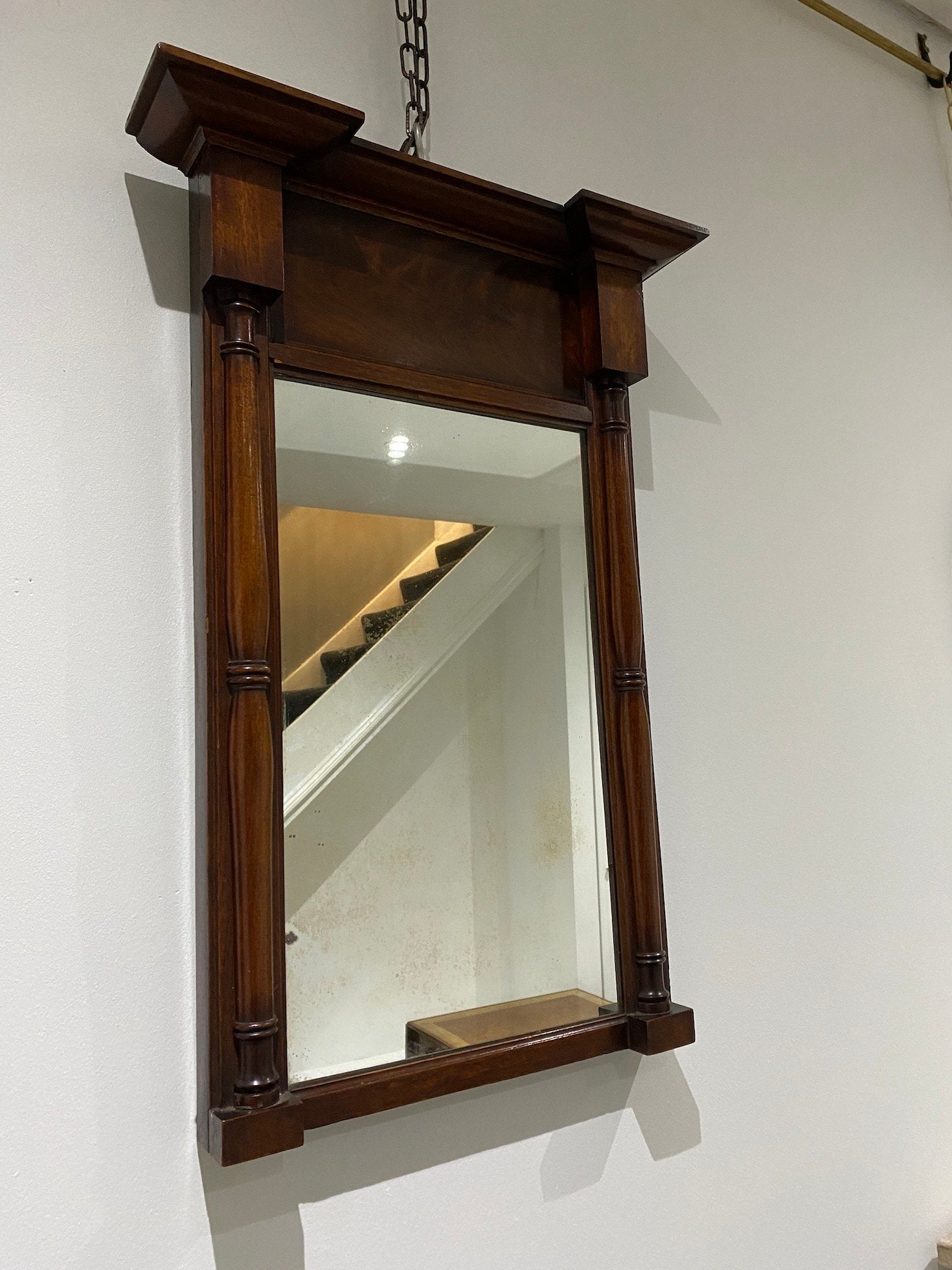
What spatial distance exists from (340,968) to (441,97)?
0.84m

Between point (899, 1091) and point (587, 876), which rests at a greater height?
point (587, 876)

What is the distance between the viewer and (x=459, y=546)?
0.86 metres

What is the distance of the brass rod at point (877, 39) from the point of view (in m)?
1.32

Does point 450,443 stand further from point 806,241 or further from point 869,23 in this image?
point 869,23

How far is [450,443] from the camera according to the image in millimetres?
864

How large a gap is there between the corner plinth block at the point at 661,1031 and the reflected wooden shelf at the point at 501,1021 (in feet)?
0.09

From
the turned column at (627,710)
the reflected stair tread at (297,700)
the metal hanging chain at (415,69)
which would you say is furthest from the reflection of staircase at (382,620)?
A: the metal hanging chain at (415,69)

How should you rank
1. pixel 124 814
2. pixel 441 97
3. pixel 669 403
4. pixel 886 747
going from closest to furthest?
pixel 124 814 < pixel 441 97 < pixel 669 403 < pixel 886 747

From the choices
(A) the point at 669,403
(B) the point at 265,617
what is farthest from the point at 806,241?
A: (B) the point at 265,617

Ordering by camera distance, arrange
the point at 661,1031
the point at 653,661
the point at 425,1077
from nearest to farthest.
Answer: the point at 425,1077 → the point at 661,1031 → the point at 653,661

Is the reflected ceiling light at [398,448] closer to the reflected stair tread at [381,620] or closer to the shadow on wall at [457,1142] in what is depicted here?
the reflected stair tread at [381,620]

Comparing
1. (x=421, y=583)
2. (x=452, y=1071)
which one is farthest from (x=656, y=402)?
(x=452, y=1071)

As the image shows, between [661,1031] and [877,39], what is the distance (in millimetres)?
1411

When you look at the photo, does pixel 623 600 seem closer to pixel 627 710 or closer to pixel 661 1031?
pixel 627 710
